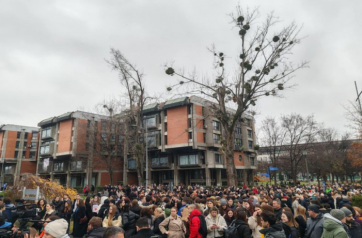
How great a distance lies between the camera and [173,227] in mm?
6293

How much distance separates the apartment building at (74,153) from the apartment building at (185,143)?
6.61 m

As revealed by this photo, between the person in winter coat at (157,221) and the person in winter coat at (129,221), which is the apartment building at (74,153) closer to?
the person in winter coat at (157,221)

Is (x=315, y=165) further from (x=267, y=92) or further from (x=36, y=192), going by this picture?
(x=36, y=192)

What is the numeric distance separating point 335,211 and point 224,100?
48.5ft

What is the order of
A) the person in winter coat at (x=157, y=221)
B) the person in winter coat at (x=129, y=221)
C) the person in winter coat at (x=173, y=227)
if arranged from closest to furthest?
the person in winter coat at (x=173, y=227) < the person in winter coat at (x=129, y=221) < the person in winter coat at (x=157, y=221)

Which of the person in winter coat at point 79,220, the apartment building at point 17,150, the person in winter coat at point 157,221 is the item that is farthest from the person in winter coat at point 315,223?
the apartment building at point 17,150

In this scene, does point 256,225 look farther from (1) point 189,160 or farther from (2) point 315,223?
(1) point 189,160

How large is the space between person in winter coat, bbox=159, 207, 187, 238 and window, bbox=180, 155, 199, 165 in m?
35.8

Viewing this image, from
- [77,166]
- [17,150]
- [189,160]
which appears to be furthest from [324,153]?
[17,150]

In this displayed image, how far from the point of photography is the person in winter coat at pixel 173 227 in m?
6.21

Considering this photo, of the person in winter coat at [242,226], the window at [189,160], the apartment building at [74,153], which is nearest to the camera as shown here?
the person in winter coat at [242,226]

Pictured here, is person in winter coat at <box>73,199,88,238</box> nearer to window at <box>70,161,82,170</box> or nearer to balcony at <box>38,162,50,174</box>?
window at <box>70,161,82,170</box>

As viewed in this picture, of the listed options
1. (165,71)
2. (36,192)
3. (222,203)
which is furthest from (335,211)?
(36,192)

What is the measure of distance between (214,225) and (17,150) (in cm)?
7581
